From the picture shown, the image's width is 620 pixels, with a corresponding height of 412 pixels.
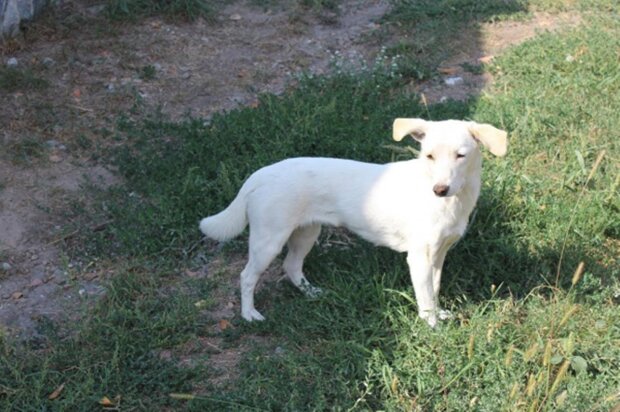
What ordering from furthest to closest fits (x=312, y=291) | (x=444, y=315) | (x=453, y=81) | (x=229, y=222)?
(x=453, y=81) → (x=312, y=291) → (x=229, y=222) → (x=444, y=315)

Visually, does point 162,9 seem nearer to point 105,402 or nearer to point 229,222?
point 229,222

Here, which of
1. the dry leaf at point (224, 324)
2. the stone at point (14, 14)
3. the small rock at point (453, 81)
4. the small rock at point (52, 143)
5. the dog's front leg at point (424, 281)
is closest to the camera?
the dog's front leg at point (424, 281)

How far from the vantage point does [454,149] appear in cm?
392

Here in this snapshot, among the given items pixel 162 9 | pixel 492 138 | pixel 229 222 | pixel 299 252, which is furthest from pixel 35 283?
pixel 162 9

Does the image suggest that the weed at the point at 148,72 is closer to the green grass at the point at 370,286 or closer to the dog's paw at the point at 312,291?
the green grass at the point at 370,286

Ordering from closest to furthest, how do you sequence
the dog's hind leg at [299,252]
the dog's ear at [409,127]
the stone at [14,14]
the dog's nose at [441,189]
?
1. the dog's nose at [441,189]
2. the dog's ear at [409,127]
3. the dog's hind leg at [299,252]
4. the stone at [14,14]

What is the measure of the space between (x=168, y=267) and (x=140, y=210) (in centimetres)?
67

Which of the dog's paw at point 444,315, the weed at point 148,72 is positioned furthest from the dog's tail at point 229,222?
the weed at point 148,72

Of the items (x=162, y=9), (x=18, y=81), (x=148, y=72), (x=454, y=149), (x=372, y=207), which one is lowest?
(x=148, y=72)

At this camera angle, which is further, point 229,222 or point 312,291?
point 312,291

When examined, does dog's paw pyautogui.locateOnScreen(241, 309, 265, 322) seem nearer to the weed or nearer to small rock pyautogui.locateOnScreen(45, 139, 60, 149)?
small rock pyautogui.locateOnScreen(45, 139, 60, 149)

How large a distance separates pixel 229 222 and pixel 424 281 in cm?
115

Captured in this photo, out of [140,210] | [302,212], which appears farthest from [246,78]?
[302,212]

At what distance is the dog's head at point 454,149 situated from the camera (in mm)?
3908
